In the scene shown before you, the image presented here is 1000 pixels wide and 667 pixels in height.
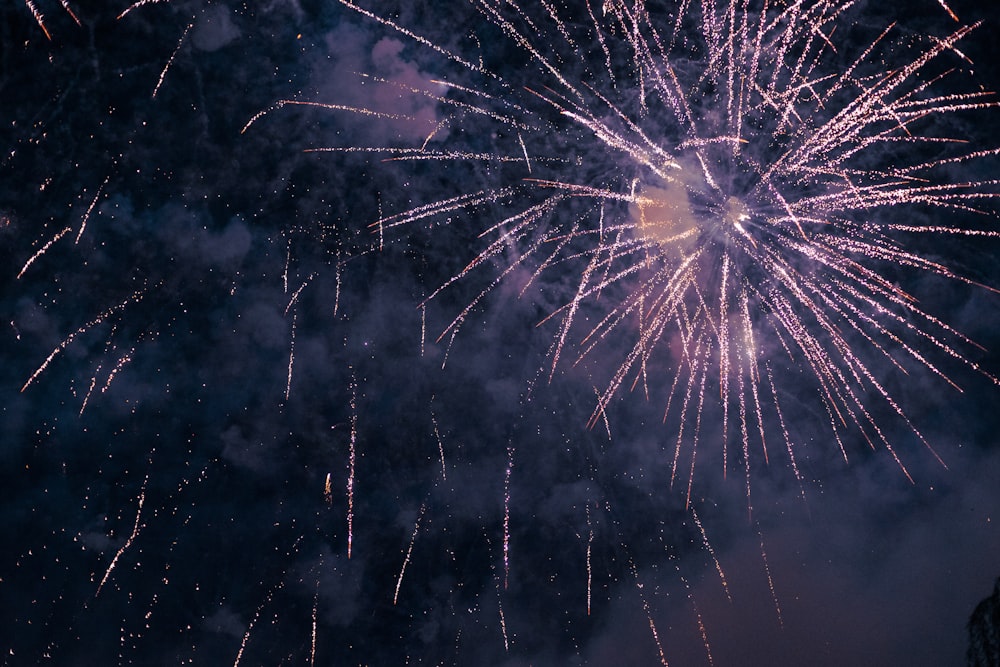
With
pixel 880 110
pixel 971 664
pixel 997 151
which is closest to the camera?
pixel 971 664

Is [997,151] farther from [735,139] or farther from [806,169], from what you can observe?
[735,139]

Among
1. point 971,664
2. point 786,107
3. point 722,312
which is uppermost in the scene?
point 786,107

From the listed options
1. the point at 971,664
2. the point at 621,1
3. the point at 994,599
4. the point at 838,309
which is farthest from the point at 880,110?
the point at 971,664

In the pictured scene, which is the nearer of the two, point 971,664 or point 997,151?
point 971,664

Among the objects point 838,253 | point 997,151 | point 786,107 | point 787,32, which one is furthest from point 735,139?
point 997,151

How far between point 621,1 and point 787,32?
3.37 meters

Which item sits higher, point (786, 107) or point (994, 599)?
point (786, 107)

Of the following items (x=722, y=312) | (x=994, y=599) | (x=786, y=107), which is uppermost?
(x=786, y=107)

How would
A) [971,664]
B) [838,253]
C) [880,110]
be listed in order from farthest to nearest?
1. [838,253]
2. [880,110]
3. [971,664]

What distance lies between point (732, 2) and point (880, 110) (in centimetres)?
358

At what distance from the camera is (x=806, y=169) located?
16.5 meters

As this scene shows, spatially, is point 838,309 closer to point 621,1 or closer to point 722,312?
point 722,312

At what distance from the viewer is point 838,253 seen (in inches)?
667

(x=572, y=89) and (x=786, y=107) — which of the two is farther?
(x=572, y=89)
